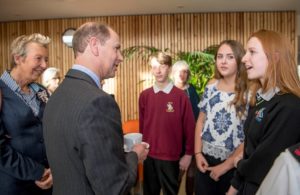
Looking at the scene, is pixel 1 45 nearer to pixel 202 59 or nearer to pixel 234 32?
pixel 202 59

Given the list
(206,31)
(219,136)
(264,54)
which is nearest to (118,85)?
(206,31)

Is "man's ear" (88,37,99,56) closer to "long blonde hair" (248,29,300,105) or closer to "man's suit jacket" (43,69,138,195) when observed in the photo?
"man's suit jacket" (43,69,138,195)

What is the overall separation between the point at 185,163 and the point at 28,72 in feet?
5.98

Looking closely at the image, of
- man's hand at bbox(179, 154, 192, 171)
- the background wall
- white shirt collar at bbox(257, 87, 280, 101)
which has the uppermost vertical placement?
the background wall

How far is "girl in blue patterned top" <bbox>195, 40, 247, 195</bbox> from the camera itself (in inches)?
96.0

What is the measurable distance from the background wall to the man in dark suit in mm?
6433

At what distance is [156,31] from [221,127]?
5945mm

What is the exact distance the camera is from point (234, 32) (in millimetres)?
7984

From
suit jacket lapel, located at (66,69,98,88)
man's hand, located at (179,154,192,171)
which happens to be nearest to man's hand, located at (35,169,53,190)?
suit jacket lapel, located at (66,69,98,88)

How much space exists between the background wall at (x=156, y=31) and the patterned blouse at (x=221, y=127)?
5.35 m

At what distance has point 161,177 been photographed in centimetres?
333

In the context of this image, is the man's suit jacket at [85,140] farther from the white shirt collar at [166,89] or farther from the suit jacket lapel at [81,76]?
the white shirt collar at [166,89]

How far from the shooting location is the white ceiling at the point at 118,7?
6.72m

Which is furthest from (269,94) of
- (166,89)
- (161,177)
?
(161,177)
